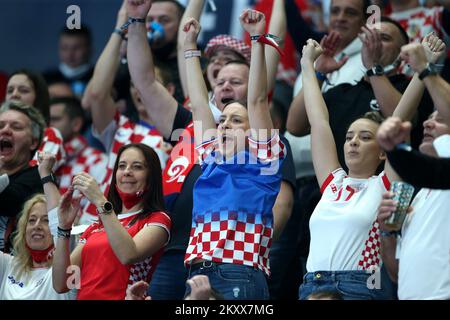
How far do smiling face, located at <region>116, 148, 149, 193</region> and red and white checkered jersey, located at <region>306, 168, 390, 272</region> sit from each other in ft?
3.99

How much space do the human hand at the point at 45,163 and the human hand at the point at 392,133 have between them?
2.70 meters

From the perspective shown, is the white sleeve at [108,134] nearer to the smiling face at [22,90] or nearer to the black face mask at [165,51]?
the smiling face at [22,90]

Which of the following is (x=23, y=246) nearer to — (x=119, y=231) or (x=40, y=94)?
(x=119, y=231)

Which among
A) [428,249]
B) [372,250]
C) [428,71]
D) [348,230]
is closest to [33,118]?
[348,230]

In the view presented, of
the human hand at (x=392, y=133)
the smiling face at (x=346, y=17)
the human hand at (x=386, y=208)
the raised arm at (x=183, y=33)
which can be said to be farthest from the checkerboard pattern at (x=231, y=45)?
the human hand at (x=392, y=133)

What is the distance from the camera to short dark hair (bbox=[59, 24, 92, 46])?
11.8 metres

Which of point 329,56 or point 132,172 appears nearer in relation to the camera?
point 132,172

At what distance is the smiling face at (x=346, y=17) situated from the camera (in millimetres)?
9000

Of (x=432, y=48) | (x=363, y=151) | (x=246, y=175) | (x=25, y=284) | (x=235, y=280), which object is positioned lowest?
(x=25, y=284)

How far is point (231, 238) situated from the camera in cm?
712

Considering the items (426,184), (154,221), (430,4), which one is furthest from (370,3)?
(426,184)

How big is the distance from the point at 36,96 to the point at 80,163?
777 millimetres

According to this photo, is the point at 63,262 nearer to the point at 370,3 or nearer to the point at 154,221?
the point at 154,221

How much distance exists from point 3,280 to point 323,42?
2697 millimetres
